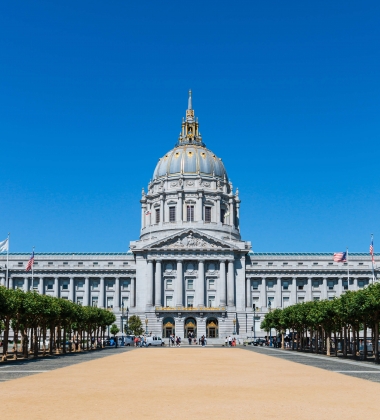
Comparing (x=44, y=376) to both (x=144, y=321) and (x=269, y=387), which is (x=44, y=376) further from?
(x=144, y=321)

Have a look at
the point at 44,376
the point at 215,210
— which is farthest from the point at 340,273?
the point at 44,376

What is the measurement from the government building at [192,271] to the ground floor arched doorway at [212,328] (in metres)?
0.22

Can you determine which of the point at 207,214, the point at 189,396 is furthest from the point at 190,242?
the point at 189,396

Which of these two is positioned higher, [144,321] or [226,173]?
[226,173]

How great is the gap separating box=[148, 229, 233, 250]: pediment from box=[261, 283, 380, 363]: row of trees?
155 feet

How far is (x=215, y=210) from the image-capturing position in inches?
6658

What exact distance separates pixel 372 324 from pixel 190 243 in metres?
88.0

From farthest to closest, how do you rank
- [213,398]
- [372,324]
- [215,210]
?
[215,210] < [372,324] < [213,398]

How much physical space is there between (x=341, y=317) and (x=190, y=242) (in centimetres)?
8305

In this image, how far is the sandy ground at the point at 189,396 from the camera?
21906 millimetres

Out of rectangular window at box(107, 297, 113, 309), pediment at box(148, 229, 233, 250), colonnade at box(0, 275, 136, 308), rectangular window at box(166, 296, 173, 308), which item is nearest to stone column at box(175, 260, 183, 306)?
rectangular window at box(166, 296, 173, 308)

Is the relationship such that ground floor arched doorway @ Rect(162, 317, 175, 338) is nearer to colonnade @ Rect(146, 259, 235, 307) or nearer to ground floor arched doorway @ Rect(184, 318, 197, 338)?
ground floor arched doorway @ Rect(184, 318, 197, 338)

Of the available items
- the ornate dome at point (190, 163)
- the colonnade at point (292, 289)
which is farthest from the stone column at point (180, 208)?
the colonnade at point (292, 289)

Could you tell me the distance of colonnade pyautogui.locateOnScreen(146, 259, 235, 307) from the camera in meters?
146
